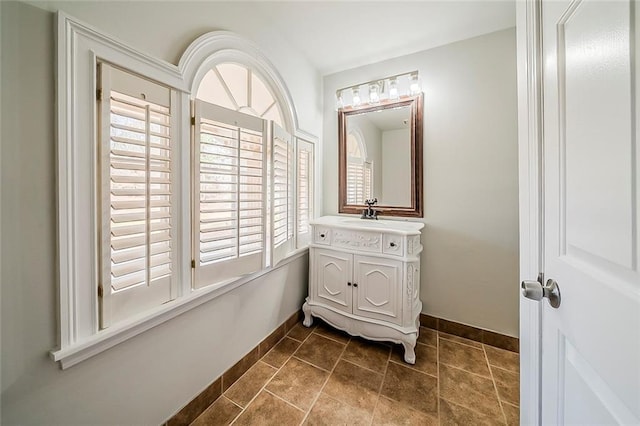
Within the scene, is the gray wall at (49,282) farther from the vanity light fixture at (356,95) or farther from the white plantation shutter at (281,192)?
the vanity light fixture at (356,95)

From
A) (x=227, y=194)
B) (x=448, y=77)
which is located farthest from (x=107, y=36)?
(x=448, y=77)

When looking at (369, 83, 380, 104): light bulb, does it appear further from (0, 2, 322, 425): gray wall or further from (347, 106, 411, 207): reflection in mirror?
(0, 2, 322, 425): gray wall

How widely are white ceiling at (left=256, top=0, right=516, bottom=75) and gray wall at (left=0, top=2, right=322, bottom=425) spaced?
0.62m

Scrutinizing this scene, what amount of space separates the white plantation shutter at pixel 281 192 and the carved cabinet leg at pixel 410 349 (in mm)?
1057

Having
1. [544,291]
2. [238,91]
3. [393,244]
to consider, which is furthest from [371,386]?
[238,91]

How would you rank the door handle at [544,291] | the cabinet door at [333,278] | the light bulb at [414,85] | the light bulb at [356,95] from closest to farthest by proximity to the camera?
the door handle at [544,291] → the cabinet door at [333,278] → the light bulb at [414,85] → the light bulb at [356,95]

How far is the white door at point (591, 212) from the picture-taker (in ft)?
1.32

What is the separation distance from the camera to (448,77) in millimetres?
1877

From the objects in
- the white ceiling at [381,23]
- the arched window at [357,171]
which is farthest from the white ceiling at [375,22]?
the arched window at [357,171]

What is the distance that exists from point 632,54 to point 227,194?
1407 mm

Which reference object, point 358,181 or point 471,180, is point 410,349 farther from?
point 358,181

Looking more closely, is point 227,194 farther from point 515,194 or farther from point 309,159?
point 515,194

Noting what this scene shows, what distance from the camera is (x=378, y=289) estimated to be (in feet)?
5.58

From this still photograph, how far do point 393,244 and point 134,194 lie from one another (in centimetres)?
149
